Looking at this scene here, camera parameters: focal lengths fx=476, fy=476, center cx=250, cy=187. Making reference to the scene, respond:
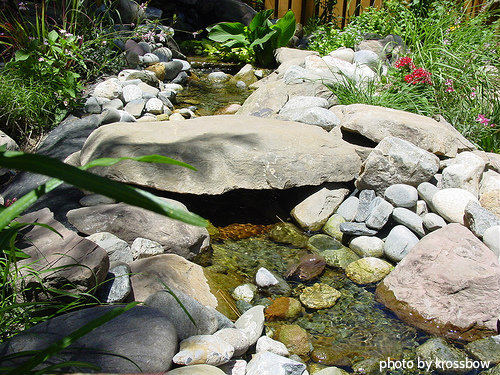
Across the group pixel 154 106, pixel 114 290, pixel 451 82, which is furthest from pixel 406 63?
pixel 114 290

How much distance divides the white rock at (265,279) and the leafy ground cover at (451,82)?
94.0 inches

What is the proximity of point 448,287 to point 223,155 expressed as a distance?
1781 millimetres

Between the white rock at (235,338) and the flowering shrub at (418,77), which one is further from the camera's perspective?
the flowering shrub at (418,77)

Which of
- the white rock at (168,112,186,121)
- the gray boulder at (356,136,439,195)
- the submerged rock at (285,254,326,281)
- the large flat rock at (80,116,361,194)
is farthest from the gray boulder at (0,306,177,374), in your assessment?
the white rock at (168,112,186,121)

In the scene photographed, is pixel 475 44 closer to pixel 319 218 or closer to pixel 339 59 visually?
pixel 339 59

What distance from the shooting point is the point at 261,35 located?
7504 millimetres

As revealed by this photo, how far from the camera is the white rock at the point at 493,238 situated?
2992 mm

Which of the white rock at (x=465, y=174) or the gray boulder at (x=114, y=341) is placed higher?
the gray boulder at (x=114, y=341)

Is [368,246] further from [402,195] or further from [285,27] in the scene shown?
[285,27]

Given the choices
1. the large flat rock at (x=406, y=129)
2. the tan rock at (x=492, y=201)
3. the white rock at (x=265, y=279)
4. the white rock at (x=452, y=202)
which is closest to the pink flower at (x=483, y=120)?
the large flat rock at (x=406, y=129)

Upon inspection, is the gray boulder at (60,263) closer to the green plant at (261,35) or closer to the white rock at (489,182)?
the white rock at (489,182)

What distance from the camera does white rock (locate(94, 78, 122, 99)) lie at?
17.0ft

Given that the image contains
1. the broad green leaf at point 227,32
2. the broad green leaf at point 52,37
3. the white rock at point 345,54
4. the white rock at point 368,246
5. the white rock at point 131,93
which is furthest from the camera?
the broad green leaf at point 227,32

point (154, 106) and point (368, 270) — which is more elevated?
point (154, 106)
